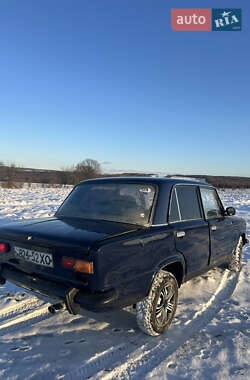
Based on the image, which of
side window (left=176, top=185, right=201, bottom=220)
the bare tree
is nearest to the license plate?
side window (left=176, top=185, right=201, bottom=220)

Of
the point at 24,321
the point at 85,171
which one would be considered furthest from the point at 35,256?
the point at 85,171

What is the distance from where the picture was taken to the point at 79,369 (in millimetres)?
2551

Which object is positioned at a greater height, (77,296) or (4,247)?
(4,247)

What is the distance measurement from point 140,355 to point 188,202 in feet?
6.71

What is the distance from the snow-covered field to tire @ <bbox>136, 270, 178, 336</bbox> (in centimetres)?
14

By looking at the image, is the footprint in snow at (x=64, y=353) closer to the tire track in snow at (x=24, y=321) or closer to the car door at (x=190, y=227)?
the tire track in snow at (x=24, y=321)

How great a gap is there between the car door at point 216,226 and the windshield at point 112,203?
1.36 m

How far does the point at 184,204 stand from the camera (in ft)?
12.5

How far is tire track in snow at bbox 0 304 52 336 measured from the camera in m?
3.20

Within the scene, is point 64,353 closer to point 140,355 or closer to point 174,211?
point 140,355

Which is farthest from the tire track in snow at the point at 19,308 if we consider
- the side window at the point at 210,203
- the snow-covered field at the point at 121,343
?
the side window at the point at 210,203

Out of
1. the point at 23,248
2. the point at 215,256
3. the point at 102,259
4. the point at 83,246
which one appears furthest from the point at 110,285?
the point at 215,256

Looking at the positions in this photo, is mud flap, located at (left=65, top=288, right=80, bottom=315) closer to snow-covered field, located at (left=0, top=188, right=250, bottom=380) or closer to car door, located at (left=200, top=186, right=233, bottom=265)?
snow-covered field, located at (left=0, top=188, right=250, bottom=380)

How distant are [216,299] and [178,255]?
1336 mm
